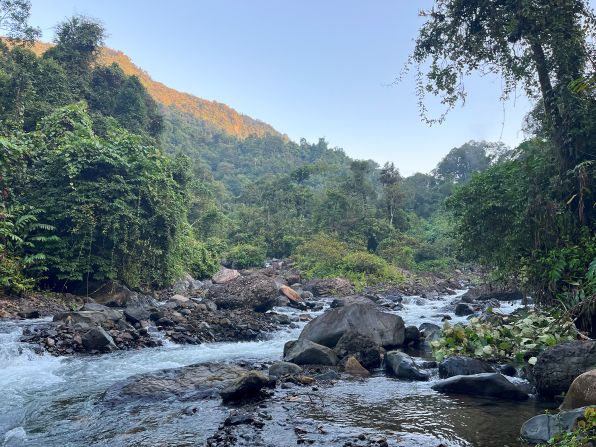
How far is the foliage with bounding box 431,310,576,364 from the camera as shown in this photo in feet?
28.8

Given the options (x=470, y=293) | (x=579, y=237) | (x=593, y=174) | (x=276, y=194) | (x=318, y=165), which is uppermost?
(x=318, y=165)

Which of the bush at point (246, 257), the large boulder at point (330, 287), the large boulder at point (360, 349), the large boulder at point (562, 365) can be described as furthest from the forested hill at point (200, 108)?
the large boulder at point (562, 365)

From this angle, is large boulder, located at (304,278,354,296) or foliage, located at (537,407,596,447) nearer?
foliage, located at (537,407,596,447)

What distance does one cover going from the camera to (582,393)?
561 cm

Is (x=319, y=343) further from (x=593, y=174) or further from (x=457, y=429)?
(x=593, y=174)

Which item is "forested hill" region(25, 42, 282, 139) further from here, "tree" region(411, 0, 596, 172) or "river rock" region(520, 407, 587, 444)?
"river rock" region(520, 407, 587, 444)

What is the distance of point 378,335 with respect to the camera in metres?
11.8

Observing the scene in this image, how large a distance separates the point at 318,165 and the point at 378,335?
48.5m

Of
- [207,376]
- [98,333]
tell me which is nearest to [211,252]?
[98,333]

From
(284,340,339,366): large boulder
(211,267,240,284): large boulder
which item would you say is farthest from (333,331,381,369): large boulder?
(211,267,240,284): large boulder

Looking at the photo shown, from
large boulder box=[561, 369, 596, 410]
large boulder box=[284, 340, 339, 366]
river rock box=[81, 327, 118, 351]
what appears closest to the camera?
large boulder box=[561, 369, 596, 410]

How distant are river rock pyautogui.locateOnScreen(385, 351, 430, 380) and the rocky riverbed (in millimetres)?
27

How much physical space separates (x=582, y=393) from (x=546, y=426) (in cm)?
→ 80

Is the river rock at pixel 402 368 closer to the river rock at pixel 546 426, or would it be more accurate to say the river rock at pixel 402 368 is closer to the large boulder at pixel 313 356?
the large boulder at pixel 313 356
